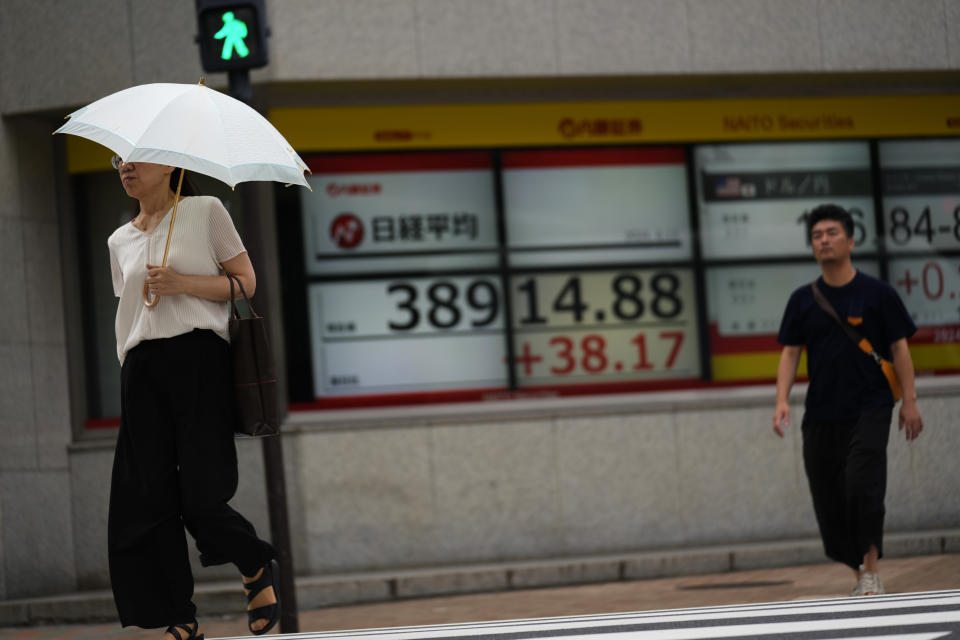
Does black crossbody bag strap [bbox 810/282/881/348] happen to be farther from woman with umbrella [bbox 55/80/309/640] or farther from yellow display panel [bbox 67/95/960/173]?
yellow display panel [bbox 67/95/960/173]

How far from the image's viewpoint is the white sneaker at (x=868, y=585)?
22.4 ft

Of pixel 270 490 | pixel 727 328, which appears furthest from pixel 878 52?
pixel 270 490

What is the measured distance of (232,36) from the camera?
6.96m

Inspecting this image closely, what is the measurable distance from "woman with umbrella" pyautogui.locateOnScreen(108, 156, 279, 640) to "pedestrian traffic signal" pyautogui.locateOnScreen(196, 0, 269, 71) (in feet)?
7.29

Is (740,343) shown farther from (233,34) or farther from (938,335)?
(233,34)

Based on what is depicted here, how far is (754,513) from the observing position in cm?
1035

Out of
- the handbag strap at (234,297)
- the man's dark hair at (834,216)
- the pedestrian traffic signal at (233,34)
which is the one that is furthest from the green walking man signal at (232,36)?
the man's dark hair at (834,216)

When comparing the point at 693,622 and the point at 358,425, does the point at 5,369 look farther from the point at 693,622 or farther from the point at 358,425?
the point at 693,622

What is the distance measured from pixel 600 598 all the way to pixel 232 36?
13.2 feet

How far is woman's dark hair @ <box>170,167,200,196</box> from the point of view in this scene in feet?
16.5

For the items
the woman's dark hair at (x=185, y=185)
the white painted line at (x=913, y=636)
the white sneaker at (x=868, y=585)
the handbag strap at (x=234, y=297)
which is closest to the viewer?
the white painted line at (x=913, y=636)

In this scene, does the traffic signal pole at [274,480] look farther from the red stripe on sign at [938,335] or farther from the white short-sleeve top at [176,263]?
the red stripe on sign at [938,335]

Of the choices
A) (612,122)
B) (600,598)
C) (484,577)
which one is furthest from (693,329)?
(600,598)

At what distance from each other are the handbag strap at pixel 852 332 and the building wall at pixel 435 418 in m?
3.31
